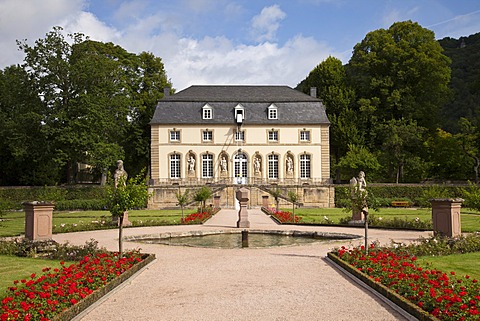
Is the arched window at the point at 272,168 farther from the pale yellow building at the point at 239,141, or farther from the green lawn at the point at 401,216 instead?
the green lawn at the point at 401,216

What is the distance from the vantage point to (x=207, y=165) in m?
42.9

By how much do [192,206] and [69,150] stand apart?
33.3 ft

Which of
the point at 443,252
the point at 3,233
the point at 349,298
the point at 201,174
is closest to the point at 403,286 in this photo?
the point at 349,298

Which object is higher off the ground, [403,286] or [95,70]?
[95,70]

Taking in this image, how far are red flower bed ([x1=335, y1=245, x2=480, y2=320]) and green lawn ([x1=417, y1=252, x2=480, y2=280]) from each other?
0.62 metres

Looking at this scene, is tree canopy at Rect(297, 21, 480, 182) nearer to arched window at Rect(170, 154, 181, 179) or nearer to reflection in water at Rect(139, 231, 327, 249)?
arched window at Rect(170, 154, 181, 179)

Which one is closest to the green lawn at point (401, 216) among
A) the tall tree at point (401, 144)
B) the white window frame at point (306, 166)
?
the tall tree at point (401, 144)

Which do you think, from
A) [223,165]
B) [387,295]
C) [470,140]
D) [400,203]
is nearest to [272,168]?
[223,165]

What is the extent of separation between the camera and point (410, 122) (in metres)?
42.2

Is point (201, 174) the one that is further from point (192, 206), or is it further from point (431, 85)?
point (431, 85)

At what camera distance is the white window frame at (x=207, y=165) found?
4278cm

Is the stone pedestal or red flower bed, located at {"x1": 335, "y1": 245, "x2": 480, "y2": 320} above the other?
the stone pedestal

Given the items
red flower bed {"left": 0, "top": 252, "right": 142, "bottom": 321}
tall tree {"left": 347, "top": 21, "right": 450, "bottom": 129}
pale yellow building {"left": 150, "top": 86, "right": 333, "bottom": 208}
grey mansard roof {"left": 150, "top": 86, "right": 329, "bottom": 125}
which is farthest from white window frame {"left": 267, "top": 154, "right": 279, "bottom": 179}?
red flower bed {"left": 0, "top": 252, "right": 142, "bottom": 321}

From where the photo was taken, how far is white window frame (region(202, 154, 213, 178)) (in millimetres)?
42781
